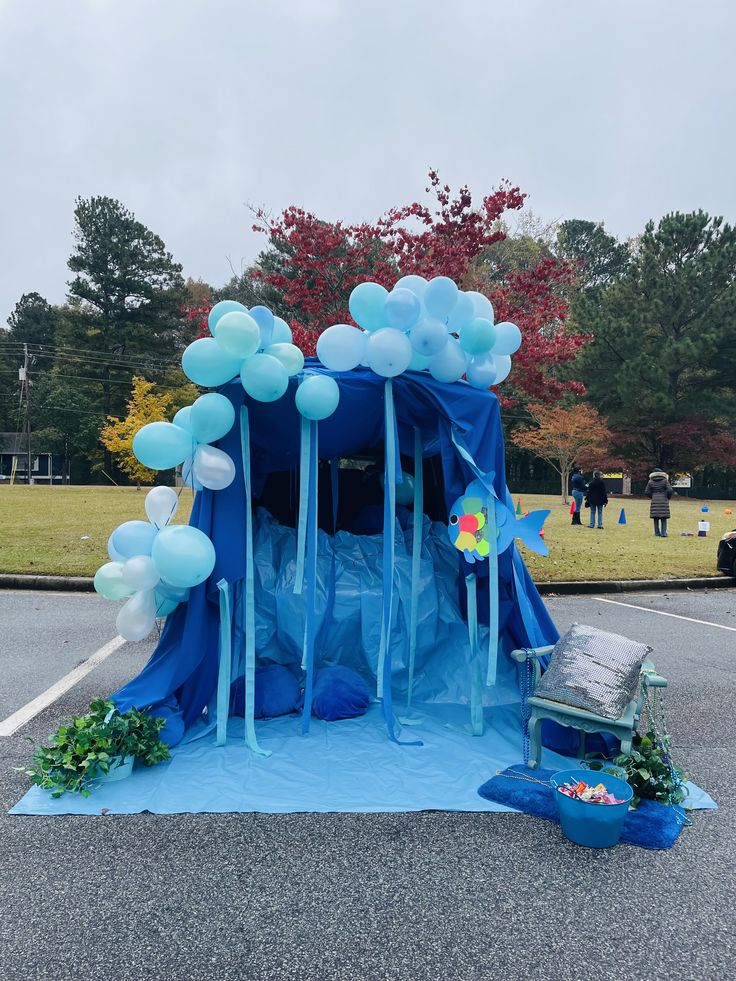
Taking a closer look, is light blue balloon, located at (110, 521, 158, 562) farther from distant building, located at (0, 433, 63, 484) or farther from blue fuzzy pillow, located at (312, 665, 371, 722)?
distant building, located at (0, 433, 63, 484)

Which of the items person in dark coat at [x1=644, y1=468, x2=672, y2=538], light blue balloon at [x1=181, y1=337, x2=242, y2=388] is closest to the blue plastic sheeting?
light blue balloon at [x1=181, y1=337, x2=242, y2=388]

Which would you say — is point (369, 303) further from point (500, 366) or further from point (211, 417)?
point (211, 417)

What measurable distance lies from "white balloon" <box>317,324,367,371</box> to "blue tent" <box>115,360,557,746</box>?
0.54ft

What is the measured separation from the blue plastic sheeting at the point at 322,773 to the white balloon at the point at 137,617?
697 millimetres

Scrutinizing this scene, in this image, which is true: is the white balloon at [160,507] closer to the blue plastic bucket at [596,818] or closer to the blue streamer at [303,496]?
the blue streamer at [303,496]

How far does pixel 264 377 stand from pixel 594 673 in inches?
91.8

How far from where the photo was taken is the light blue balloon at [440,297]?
11.9 feet

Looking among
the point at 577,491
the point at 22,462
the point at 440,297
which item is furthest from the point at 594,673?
the point at 22,462

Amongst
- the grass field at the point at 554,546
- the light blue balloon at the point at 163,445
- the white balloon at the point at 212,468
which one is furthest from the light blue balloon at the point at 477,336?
the grass field at the point at 554,546

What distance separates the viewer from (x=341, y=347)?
12.0ft

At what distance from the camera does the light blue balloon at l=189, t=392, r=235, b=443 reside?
3477 mm

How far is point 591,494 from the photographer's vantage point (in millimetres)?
15359

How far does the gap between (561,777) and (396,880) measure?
3.06ft

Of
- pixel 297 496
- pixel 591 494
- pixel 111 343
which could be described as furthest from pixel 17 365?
pixel 297 496
